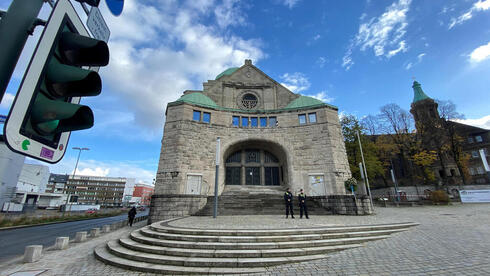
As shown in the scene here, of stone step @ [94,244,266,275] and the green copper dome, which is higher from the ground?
the green copper dome

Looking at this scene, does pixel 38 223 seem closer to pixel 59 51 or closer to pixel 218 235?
pixel 218 235

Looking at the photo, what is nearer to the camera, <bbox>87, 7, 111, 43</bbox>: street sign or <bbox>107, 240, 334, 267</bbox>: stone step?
<bbox>87, 7, 111, 43</bbox>: street sign

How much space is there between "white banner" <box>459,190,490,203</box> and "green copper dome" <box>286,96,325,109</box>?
17.9m

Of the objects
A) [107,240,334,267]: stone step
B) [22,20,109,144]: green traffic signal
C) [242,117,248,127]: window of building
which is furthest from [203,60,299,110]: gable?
[22,20,109,144]: green traffic signal

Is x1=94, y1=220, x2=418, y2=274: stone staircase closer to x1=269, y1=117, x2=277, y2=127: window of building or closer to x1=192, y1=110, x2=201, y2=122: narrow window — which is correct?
x1=192, y1=110, x2=201, y2=122: narrow window

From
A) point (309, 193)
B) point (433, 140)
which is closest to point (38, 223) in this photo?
point (309, 193)

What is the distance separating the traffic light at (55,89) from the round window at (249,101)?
21956 millimetres

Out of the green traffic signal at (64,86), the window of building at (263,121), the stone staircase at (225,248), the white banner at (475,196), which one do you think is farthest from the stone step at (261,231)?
the white banner at (475,196)

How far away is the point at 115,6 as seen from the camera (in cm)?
220

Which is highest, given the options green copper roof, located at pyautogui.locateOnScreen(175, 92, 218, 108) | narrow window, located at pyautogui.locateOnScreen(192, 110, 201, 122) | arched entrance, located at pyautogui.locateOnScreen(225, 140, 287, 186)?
green copper roof, located at pyautogui.locateOnScreen(175, 92, 218, 108)

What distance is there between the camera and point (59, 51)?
1934 millimetres

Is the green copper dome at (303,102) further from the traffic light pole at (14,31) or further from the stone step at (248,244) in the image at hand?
the traffic light pole at (14,31)

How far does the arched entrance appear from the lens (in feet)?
69.3

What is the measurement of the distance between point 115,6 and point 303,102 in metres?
21.5
